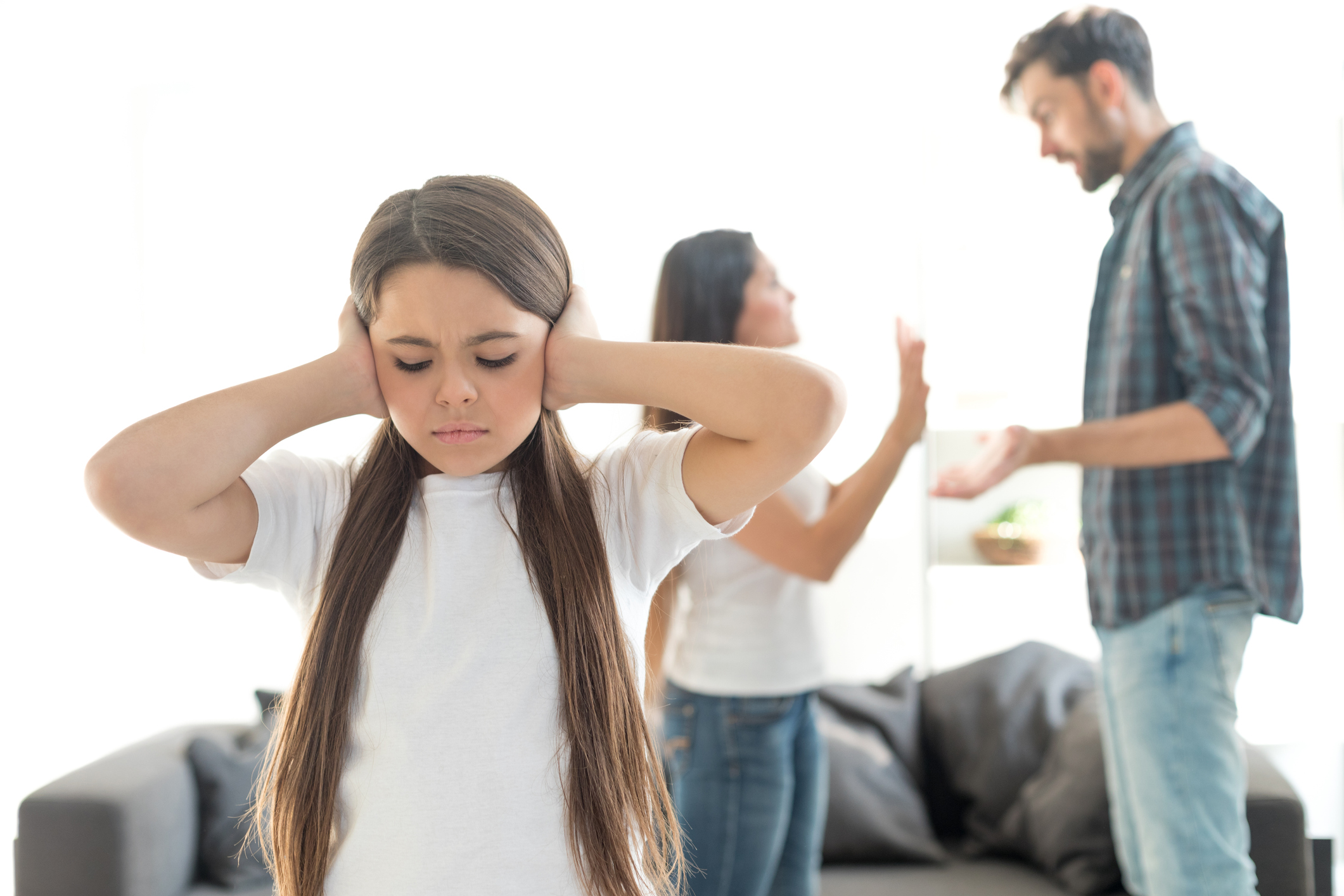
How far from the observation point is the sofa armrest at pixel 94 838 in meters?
1.95

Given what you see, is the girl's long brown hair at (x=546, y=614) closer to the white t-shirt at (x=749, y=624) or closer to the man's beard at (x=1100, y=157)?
the white t-shirt at (x=749, y=624)

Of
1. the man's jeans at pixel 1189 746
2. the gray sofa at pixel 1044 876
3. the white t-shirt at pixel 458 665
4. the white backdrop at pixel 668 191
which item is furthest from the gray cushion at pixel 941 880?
the white t-shirt at pixel 458 665

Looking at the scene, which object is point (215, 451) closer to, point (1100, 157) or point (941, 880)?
point (1100, 157)

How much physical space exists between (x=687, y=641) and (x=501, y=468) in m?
0.65

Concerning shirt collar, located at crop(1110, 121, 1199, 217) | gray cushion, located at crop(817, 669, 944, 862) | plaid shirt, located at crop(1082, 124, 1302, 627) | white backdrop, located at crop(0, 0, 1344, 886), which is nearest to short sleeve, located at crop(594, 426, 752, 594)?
plaid shirt, located at crop(1082, 124, 1302, 627)

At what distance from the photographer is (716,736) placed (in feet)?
4.66

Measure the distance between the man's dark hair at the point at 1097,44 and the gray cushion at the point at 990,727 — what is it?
146cm

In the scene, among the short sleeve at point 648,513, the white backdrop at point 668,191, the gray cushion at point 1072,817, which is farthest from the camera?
the white backdrop at point 668,191

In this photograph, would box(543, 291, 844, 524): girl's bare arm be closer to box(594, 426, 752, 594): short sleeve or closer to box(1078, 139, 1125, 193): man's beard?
box(594, 426, 752, 594): short sleeve

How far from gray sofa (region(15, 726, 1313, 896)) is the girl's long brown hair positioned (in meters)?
1.34

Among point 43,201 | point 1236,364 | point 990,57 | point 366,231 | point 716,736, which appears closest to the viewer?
point 366,231

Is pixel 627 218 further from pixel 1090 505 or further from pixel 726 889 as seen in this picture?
pixel 726 889

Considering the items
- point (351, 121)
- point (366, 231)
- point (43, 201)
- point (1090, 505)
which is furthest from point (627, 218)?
point (366, 231)

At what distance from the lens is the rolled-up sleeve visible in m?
1.30
